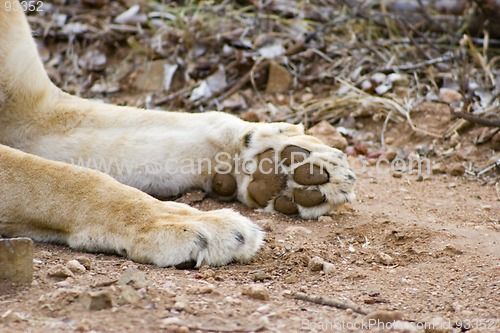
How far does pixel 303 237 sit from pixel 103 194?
2.28 ft

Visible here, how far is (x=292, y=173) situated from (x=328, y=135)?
1.49 metres

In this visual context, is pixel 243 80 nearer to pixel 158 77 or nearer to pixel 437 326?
pixel 158 77

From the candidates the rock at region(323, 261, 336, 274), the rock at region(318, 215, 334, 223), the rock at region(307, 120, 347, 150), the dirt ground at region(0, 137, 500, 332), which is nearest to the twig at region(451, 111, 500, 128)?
the dirt ground at region(0, 137, 500, 332)

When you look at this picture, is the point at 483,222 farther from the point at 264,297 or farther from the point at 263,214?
the point at 264,297

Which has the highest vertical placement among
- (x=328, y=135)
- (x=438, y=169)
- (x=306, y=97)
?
(x=306, y=97)

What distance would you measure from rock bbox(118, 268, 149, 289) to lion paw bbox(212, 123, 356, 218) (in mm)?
858

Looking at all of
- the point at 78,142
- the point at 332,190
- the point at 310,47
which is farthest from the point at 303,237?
the point at 310,47

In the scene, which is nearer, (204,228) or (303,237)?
(204,228)

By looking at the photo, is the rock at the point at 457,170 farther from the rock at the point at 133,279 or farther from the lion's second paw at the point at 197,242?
the rock at the point at 133,279

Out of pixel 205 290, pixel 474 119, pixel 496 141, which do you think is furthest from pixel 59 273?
pixel 496 141

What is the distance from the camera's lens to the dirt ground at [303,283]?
70.4 inches

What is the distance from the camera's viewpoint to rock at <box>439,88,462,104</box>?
4.44 metres

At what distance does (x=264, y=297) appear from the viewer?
199cm

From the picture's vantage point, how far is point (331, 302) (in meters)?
1.98
